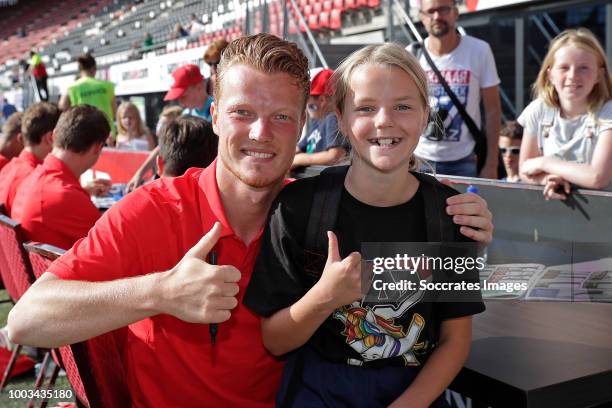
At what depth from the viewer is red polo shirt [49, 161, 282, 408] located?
4.94ft

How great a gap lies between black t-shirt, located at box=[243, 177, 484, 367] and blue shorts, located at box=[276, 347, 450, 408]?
2cm

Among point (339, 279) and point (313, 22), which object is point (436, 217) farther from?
point (313, 22)

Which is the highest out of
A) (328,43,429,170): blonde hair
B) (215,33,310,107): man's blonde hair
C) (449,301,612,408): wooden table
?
(215,33,310,107): man's blonde hair

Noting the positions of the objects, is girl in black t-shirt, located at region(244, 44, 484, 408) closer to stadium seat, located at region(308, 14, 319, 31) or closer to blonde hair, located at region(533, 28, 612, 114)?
blonde hair, located at region(533, 28, 612, 114)

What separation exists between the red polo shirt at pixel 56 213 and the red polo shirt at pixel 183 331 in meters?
1.46

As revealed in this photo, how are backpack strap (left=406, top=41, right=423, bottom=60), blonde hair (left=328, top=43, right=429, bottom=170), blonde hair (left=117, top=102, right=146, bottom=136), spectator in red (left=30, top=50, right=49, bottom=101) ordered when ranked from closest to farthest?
blonde hair (left=328, top=43, right=429, bottom=170), backpack strap (left=406, top=41, right=423, bottom=60), blonde hair (left=117, top=102, right=146, bottom=136), spectator in red (left=30, top=50, right=49, bottom=101)

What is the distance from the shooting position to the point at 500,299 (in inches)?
72.5

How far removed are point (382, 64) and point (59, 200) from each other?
1.94 meters

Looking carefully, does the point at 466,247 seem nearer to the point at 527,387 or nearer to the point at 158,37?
the point at 527,387

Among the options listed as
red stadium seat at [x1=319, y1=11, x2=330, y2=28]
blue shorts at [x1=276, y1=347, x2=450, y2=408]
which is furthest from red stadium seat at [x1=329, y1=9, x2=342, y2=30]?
blue shorts at [x1=276, y1=347, x2=450, y2=408]

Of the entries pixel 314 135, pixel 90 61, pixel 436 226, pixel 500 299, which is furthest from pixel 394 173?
pixel 90 61

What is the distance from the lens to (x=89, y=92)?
25.9ft

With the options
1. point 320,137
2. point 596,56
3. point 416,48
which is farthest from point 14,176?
point 596,56

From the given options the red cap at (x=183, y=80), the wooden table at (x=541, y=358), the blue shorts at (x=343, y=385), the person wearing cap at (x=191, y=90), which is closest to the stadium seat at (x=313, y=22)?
the person wearing cap at (x=191, y=90)
